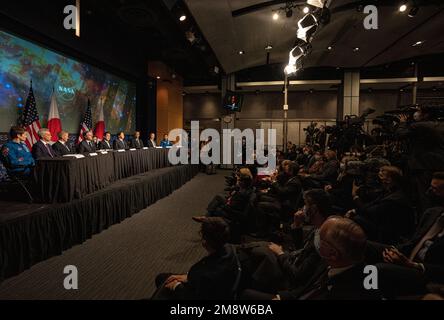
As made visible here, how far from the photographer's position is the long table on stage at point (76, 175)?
321 cm

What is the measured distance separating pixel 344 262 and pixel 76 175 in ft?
10.8

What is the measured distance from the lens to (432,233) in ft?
5.90

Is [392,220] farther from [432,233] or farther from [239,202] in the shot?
[239,202]

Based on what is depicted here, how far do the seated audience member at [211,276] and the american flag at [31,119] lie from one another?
4.69 metres

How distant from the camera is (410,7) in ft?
18.1

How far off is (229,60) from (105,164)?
6321 mm

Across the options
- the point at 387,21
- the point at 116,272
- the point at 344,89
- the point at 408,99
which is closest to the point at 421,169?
the point at 116,272

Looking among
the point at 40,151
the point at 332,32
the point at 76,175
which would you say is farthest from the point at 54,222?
the point at 332,32

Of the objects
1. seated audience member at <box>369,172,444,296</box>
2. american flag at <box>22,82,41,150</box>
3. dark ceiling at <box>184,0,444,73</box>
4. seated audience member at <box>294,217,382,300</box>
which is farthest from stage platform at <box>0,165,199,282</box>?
dark ceiling at <box>184,0,444,73</box>

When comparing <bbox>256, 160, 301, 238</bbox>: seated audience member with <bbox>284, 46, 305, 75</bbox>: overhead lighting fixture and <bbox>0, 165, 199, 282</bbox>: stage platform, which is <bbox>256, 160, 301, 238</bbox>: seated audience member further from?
<bbox>284, 46, 305, 75</bbox>: overhead lighting fixture

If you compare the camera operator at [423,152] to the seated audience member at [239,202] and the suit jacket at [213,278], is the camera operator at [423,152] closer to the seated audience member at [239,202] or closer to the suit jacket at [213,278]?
the seated audience member at [239,202]

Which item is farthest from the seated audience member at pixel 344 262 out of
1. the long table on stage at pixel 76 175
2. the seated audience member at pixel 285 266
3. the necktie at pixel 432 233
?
the long table on stage at pixel 76 175

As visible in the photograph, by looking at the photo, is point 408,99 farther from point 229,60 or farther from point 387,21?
point 229,60

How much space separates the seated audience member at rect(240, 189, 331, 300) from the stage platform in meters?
2.28
